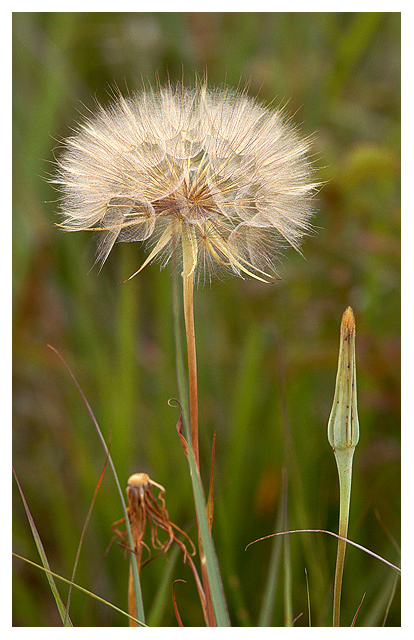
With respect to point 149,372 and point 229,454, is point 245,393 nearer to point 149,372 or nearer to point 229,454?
point 229,454

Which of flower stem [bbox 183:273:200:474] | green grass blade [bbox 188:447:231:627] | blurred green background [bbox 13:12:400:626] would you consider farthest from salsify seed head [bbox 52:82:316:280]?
blurred green background [bbox 13:12:400:626]

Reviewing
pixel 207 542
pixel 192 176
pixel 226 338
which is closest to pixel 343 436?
pixel 207 542

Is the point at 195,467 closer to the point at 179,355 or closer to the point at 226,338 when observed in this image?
the point at 179,355

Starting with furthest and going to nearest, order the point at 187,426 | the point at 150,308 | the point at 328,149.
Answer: the point at 150,308 < the point at 328,149 < the point at 187,426

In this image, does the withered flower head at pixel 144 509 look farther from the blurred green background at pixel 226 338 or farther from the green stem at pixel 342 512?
the blurred green background at pixel 226 338

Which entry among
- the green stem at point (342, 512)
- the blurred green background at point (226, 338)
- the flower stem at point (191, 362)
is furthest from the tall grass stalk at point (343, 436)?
the blurred green background at point (226, 338)
